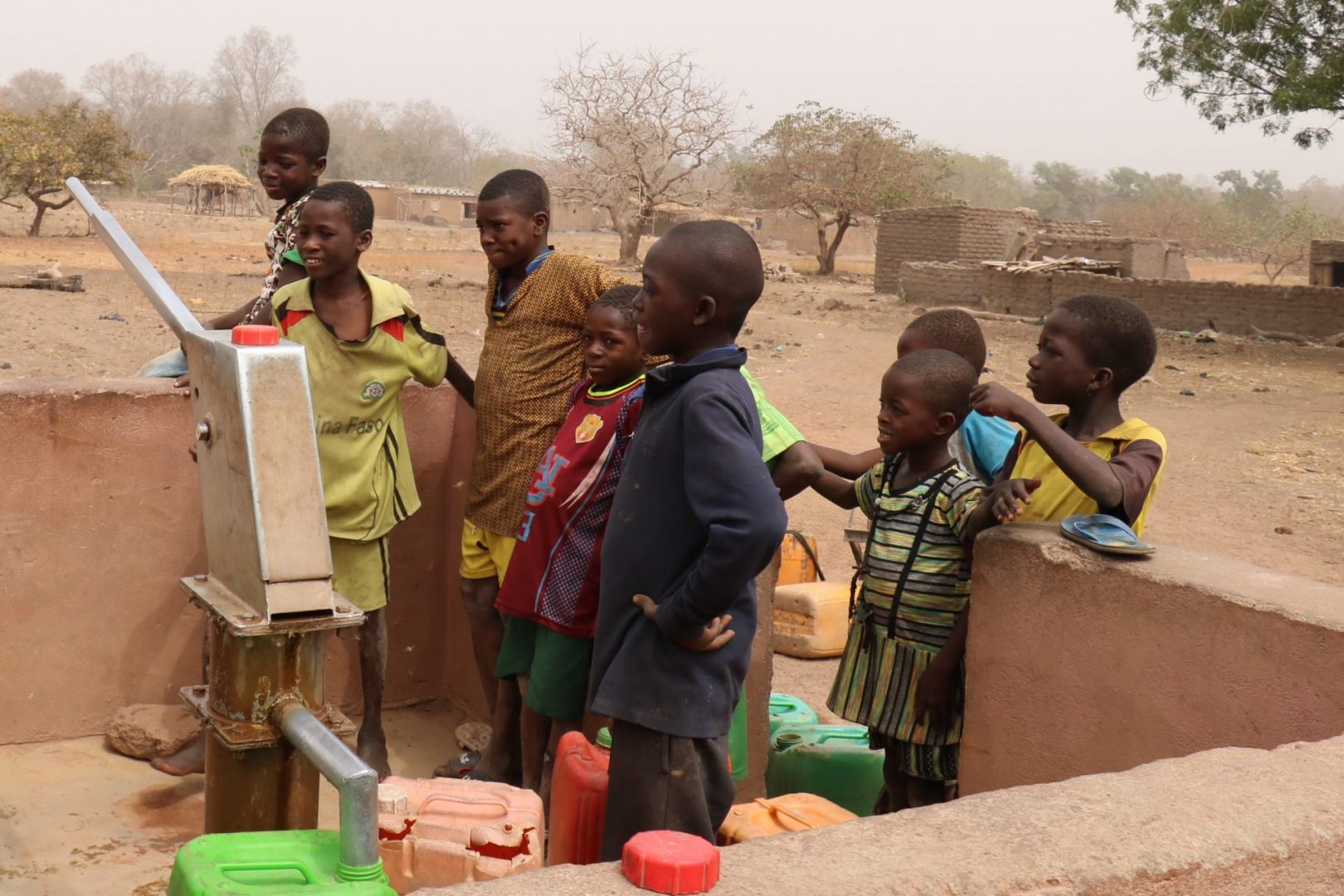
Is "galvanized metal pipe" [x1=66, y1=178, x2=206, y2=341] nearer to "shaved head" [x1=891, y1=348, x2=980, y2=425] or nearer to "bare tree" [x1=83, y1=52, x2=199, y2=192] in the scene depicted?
"shaved head" [x1=891, y1=348, x2=980, y2=425]

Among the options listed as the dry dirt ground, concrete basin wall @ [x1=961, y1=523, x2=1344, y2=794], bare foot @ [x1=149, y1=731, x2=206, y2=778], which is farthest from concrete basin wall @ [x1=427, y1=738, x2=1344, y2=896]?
bare foot @ [x1=149, y1=731, x2=206, y2=778]

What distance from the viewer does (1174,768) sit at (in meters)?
1.67

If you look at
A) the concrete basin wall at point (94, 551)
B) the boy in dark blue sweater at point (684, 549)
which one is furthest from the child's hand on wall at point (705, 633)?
the concrete basin wall at point (94, 551)

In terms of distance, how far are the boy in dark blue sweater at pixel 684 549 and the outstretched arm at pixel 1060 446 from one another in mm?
539

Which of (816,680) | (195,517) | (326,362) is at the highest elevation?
(326,362)

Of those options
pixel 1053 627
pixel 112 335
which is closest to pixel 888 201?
pixel 112 335

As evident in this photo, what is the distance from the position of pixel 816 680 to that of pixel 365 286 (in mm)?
2299

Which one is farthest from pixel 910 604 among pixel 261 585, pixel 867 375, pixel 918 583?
pixel 867 375

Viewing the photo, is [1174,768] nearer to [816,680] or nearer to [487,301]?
[487,301]

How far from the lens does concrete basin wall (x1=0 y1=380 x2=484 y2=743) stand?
3.32 m

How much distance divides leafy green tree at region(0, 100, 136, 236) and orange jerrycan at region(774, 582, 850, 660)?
64.4ft

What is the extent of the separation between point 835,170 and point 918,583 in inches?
1113

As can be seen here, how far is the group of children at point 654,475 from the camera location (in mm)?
2021

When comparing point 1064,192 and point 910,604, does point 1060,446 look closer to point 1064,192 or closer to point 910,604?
point 910,604
